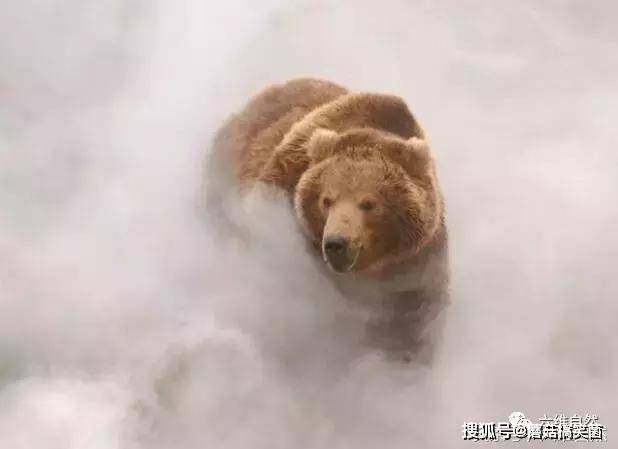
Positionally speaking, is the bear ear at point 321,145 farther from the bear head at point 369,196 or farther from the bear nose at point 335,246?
the bear nose at point 335,246

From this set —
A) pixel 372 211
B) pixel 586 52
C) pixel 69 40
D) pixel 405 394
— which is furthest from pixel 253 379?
pixel 586 52

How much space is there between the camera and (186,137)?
1992 mm

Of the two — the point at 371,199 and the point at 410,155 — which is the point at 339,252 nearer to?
the point at 371,199

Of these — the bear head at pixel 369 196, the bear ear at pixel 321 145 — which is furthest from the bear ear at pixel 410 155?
the bear ear at pixel 321 145

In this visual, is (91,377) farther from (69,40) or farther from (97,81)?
(69,40)

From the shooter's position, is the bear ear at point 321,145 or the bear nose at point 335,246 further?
the bear ear at point 321,145

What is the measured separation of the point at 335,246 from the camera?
151 cm

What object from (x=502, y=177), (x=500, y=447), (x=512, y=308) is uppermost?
(x=502, y=177)

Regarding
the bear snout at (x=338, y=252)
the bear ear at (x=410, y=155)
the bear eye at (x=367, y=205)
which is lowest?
the bear snout at (x=338, y=252)

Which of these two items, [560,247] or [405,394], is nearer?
[405,394]

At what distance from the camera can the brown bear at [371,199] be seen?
1592 mm

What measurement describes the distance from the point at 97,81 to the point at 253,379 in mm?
865

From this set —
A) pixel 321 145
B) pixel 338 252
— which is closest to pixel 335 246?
pixel 338 252

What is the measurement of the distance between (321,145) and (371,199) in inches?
6.9
